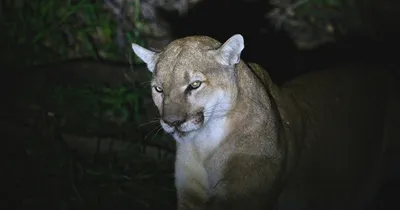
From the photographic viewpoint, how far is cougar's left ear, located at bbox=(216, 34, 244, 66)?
17.7ft

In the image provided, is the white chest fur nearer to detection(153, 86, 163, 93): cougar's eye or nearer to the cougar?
the cougar

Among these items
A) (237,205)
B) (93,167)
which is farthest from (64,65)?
(237,205)

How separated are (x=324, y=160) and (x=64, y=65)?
3896mm

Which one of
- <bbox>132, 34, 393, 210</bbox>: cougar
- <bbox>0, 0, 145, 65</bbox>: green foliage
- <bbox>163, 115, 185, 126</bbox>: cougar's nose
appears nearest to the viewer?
<bbox>163, 115, 185, 126</bbox>: cougar's nose

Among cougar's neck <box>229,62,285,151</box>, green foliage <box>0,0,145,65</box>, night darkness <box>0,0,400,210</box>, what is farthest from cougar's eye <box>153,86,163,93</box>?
green foliage <box>0,0,145,65</box>

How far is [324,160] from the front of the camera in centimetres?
623

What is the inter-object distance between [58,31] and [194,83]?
4785 mm

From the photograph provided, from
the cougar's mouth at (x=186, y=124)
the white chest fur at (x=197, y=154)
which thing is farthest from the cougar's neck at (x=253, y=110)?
the cougar's mouth at (x=186, y=124)

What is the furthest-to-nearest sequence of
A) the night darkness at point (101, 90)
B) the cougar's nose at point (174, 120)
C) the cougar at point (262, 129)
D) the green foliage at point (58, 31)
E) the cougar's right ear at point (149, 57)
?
the green foliage at point (58, 31), the night darkness at point (101, 90), the cougar's right ear at point (149, 57), the cougar at point (262, 129), the cougar's nose at point (174, 120)

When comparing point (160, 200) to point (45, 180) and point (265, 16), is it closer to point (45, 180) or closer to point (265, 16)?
point (45, 180)

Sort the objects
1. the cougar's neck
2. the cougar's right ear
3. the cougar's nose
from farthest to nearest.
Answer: the cougar's right ear, the cougar's neck, the cougar's nose

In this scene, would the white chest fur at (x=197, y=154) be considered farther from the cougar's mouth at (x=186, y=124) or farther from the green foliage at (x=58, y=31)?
the green foliage at (x=58, y=31)

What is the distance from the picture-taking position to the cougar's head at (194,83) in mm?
5266

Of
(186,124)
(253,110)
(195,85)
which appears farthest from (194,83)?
(253,110)
